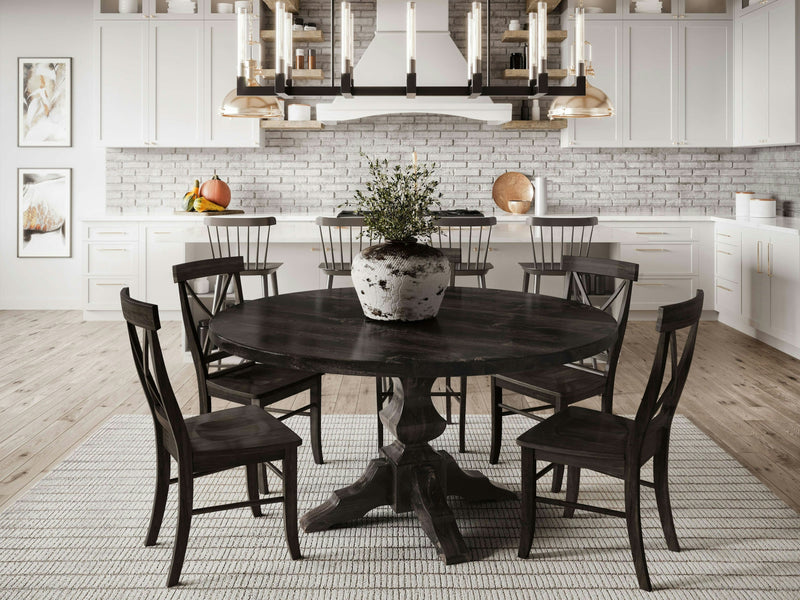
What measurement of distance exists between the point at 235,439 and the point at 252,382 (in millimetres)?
555

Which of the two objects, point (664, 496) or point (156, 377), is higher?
point (156, 377)

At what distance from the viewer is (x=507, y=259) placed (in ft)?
18.8

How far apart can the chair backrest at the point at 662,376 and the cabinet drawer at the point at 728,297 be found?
3955 mm

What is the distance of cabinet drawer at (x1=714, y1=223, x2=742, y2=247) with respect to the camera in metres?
6.05

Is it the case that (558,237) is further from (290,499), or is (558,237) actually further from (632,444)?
(290,499)

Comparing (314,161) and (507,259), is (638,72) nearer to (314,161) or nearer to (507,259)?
(507,259)

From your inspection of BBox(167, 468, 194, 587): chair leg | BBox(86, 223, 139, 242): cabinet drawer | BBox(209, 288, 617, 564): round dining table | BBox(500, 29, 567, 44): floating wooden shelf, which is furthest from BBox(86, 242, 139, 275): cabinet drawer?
BBox(167, 468, 194, 587): chair leg

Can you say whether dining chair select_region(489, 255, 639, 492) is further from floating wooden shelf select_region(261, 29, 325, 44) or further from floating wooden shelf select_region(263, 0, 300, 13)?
floating wooden shelf select_region(263, 0, 300, 13)

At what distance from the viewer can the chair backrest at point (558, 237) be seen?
15.0ft

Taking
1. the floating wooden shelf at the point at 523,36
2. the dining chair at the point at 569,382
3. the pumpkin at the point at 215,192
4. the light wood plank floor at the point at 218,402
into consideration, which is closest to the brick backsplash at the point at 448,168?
the pumpkin at the point at 215,192

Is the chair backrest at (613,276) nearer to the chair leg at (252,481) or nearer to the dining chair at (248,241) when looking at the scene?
the chair leg at (252,481)

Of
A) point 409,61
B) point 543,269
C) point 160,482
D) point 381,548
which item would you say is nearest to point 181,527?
point 160,482

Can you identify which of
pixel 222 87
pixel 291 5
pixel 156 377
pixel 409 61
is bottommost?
pixel 156 377

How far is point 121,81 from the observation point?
6707 mm
